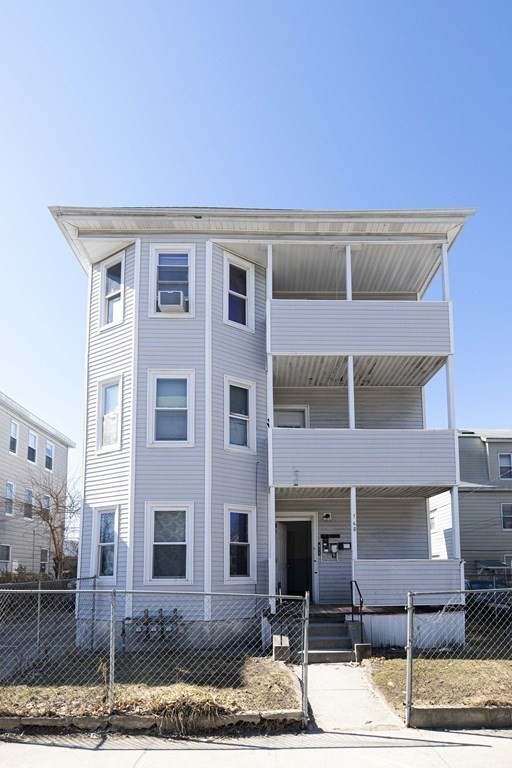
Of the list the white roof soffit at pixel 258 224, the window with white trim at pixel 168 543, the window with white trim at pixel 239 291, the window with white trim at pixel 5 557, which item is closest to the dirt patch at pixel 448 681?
the window with white trim at pixel 168 543

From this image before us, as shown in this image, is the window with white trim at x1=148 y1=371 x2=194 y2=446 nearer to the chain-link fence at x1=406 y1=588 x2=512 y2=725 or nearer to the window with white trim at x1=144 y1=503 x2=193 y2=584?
the window with white trim at x1=144 y1=503 x2=193 y2=584

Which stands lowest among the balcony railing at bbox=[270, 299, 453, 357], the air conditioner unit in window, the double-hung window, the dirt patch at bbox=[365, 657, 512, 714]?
the dirt patch at bbox=[365, 657, 512, 714]

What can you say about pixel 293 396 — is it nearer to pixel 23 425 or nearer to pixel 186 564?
pixel 186 564

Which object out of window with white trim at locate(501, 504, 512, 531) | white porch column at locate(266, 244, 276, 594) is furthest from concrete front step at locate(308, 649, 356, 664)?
window with white trim at locate(501, 504, 512, 531)

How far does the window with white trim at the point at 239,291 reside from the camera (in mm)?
15617

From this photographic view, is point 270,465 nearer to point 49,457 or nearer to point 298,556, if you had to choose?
point 298,556

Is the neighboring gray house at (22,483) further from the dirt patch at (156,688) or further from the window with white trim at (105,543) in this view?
the dirt patch at (156,688)

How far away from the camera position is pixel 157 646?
1257 cm

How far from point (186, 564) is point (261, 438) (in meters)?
3.32

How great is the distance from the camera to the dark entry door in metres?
16.4

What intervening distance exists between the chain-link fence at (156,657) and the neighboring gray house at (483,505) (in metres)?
12.7

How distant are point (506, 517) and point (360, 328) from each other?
15477 millimetres

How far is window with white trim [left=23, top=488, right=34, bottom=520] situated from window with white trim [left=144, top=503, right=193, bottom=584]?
16615 millimetres

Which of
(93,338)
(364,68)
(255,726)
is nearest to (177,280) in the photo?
(93,338)
